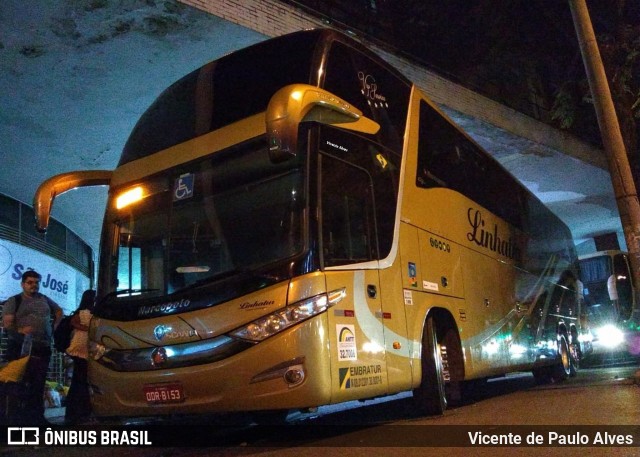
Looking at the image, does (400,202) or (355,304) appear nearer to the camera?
(355,304)

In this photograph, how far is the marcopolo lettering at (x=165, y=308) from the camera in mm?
5152

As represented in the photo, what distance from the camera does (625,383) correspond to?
888cm

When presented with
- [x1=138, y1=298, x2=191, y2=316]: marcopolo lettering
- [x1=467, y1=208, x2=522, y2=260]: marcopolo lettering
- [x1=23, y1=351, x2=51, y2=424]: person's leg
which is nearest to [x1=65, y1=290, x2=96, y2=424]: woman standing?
[x1=23, y1=351, x2=51, y2=424]: person's leg

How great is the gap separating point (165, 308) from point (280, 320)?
1.15m

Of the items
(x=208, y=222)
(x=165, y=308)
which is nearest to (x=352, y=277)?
(x=208, y=222)

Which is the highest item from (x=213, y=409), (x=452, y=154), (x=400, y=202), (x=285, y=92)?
(x=452, y=154)

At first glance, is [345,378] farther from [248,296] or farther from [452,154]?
[452,154]

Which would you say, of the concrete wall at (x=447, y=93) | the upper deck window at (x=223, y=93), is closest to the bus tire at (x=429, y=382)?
the upper deck window at (x=223, y=93)

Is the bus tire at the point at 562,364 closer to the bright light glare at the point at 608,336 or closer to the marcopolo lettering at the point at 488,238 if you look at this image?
the marcopolo lettering at the point at 488,238

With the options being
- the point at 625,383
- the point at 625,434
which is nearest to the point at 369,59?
the point at 625,434

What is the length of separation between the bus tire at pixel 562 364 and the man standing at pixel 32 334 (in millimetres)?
9213

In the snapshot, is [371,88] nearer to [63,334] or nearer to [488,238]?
[488,238]

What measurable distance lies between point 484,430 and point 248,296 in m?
2.55

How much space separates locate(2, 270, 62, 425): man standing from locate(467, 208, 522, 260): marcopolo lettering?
5.69 metres
